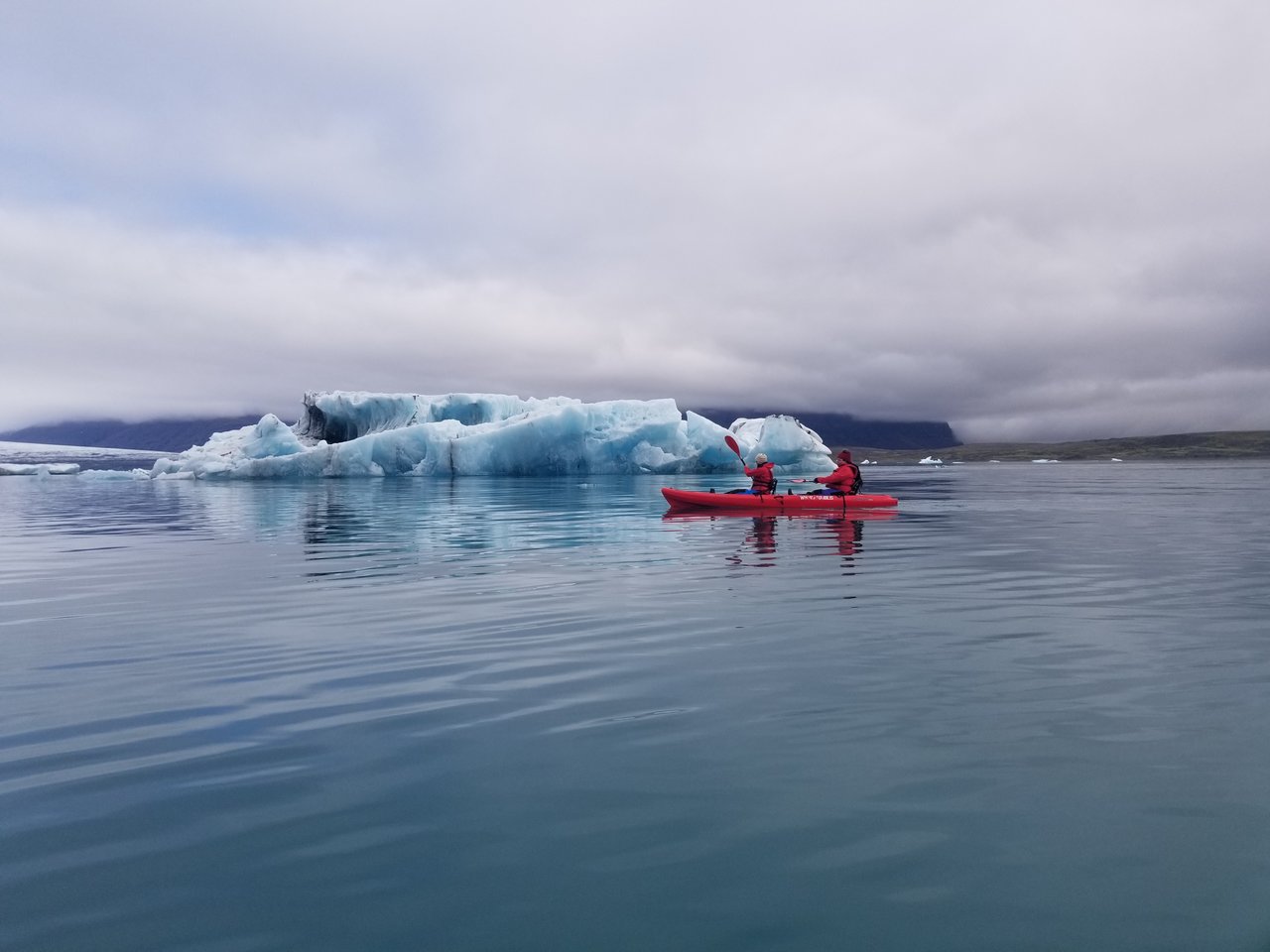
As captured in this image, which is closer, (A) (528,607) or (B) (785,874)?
(B) (785,874)

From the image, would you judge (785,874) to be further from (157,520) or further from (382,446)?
(382,446)

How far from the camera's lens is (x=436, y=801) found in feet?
12.5

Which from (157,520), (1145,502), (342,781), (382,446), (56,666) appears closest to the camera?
(342,781)

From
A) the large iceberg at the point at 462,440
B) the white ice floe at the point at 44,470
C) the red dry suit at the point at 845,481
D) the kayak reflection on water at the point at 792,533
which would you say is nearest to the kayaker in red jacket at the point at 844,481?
the red dry suit at the point at 845,481

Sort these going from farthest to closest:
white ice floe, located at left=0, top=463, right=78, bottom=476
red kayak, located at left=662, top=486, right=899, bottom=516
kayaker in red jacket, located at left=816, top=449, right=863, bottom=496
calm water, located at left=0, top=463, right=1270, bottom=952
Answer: white ice floe, located at left=0, top=463, right=78, bottom=476 → kayaker in red jacket, located at left=816, top=449, right=863, bottom=496 → red kayak, located at left=662, top=486, right=899, bottom=516 → calm water, located at left=0, top=463, right=1270, bottom=952

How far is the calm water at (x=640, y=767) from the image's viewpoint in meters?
2.90

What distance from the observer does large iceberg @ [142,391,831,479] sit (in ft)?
139

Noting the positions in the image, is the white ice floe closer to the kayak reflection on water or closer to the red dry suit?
the kayak reflection on water

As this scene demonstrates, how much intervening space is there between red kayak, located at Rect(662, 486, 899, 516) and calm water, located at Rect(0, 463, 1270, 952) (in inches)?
392

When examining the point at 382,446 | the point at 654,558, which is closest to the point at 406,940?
the point at 654,558

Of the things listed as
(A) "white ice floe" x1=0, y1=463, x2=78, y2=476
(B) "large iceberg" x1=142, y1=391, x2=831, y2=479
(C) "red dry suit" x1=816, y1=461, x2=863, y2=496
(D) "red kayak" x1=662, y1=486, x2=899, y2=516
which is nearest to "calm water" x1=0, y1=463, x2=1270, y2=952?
(D) "red kayak" x1=662, y1=486, x2=899, y2=516

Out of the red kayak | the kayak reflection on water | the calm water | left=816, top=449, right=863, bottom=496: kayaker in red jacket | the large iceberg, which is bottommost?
the calm water

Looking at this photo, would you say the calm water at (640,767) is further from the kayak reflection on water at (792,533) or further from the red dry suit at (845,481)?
the red dry suit at (845,481)

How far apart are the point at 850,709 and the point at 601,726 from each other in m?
1.50
